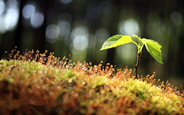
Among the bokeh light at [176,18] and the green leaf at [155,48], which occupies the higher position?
the bokeh light at [176,18]

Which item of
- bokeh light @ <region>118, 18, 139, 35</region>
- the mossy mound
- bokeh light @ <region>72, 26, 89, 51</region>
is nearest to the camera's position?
the mossy mound

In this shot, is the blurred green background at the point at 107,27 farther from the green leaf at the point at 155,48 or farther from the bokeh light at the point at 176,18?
the green leaf at the point at 155,48

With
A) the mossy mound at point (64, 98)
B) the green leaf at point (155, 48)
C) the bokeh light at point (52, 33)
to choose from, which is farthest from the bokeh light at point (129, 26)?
the mossy mound at point (64, 98)

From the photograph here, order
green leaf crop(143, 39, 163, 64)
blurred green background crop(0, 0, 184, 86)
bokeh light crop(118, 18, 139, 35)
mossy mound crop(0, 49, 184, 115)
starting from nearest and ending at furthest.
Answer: mossy mound crop(0, 49, 184, 115)
green leaf crop(143, 39, 163, 64)
blurred green background crop(0, 0, 184, 86)
bokeh light crop(118, 18, 139, 35)

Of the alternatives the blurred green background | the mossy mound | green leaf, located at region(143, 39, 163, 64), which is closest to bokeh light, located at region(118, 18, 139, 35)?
the blurred green background

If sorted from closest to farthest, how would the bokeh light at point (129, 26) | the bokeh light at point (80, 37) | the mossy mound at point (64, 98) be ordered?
the mossy mound at point (64, 98)
the bokeh light at point (129, 26)
the bokeh light at point (80, 37)

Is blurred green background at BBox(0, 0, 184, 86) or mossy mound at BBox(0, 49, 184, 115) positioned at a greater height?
blurred green background at BBox(0, 0, 184, 86)

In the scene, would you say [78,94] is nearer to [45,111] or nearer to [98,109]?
[98,109]

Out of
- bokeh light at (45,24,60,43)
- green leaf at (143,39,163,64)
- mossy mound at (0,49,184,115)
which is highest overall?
bokeh light at (45,24,60,43)

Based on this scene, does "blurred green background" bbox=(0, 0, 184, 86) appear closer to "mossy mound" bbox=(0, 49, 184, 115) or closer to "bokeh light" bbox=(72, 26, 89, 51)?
"bokeh light" bbox=(72, 26, 89, 51)
